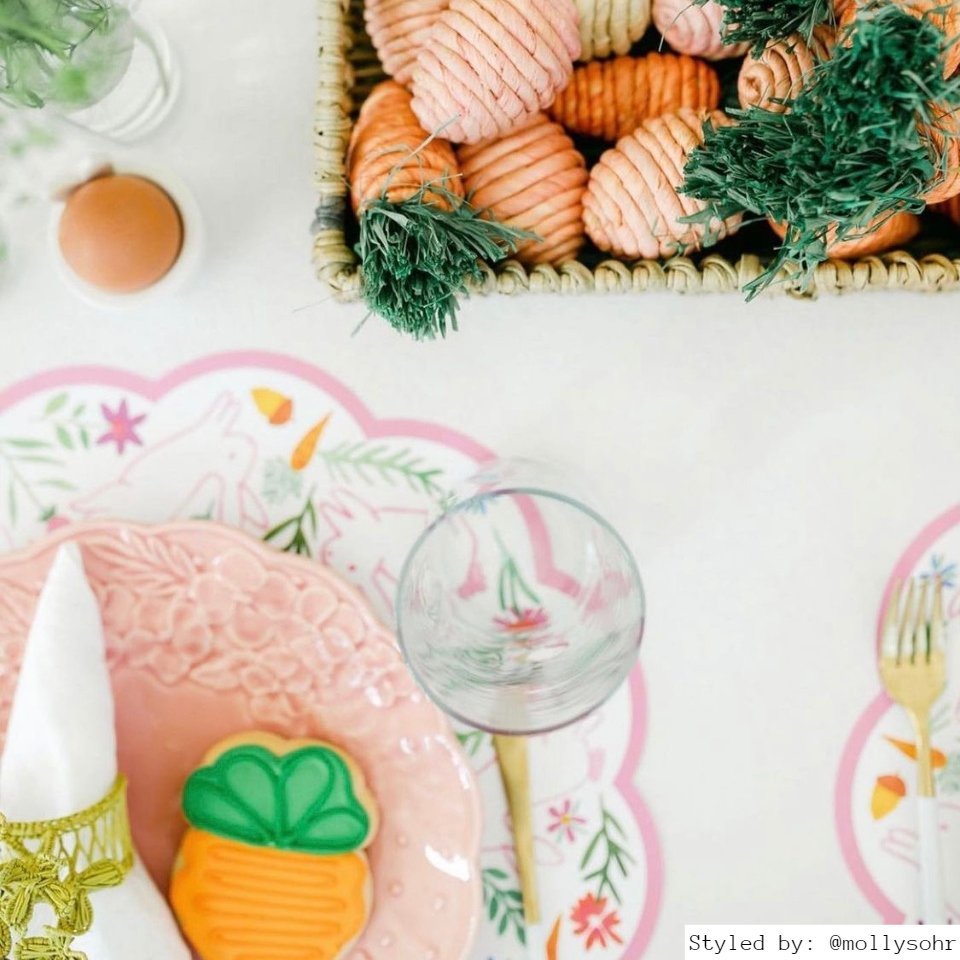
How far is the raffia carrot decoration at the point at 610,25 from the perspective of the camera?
61 cm

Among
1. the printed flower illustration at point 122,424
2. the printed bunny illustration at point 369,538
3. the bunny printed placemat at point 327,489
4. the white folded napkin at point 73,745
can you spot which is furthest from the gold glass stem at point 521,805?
the printed flower illustration at point 122,424

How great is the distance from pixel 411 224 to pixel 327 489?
237 millimetres

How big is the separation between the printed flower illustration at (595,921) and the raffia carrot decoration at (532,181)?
1.55 ft

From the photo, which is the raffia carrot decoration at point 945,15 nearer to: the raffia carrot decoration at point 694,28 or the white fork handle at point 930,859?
the raffia carrot decoration at point 694,28

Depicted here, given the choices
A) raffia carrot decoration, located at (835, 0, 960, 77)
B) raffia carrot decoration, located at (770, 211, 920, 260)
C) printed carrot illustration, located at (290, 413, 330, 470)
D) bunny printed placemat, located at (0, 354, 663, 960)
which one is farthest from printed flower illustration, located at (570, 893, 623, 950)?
raffia carrot decoration, located at (835, 0, 960, 77)

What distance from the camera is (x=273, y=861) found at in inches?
26.9

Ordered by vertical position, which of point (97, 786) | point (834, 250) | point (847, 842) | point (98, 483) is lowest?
point (847, 842)

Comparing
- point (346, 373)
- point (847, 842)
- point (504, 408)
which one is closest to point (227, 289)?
point (346, 373)

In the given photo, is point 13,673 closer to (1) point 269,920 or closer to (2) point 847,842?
(1) point 269,920

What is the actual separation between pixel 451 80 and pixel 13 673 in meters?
0.50

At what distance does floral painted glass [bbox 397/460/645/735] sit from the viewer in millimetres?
678

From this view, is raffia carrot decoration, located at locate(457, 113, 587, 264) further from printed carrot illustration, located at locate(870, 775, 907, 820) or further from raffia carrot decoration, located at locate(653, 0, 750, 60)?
printed carrot illustration, located at locate(870, 775, 907, 820)

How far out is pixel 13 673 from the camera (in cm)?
71

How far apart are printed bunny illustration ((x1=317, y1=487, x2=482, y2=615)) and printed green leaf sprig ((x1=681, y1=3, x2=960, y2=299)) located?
1.00 feet
